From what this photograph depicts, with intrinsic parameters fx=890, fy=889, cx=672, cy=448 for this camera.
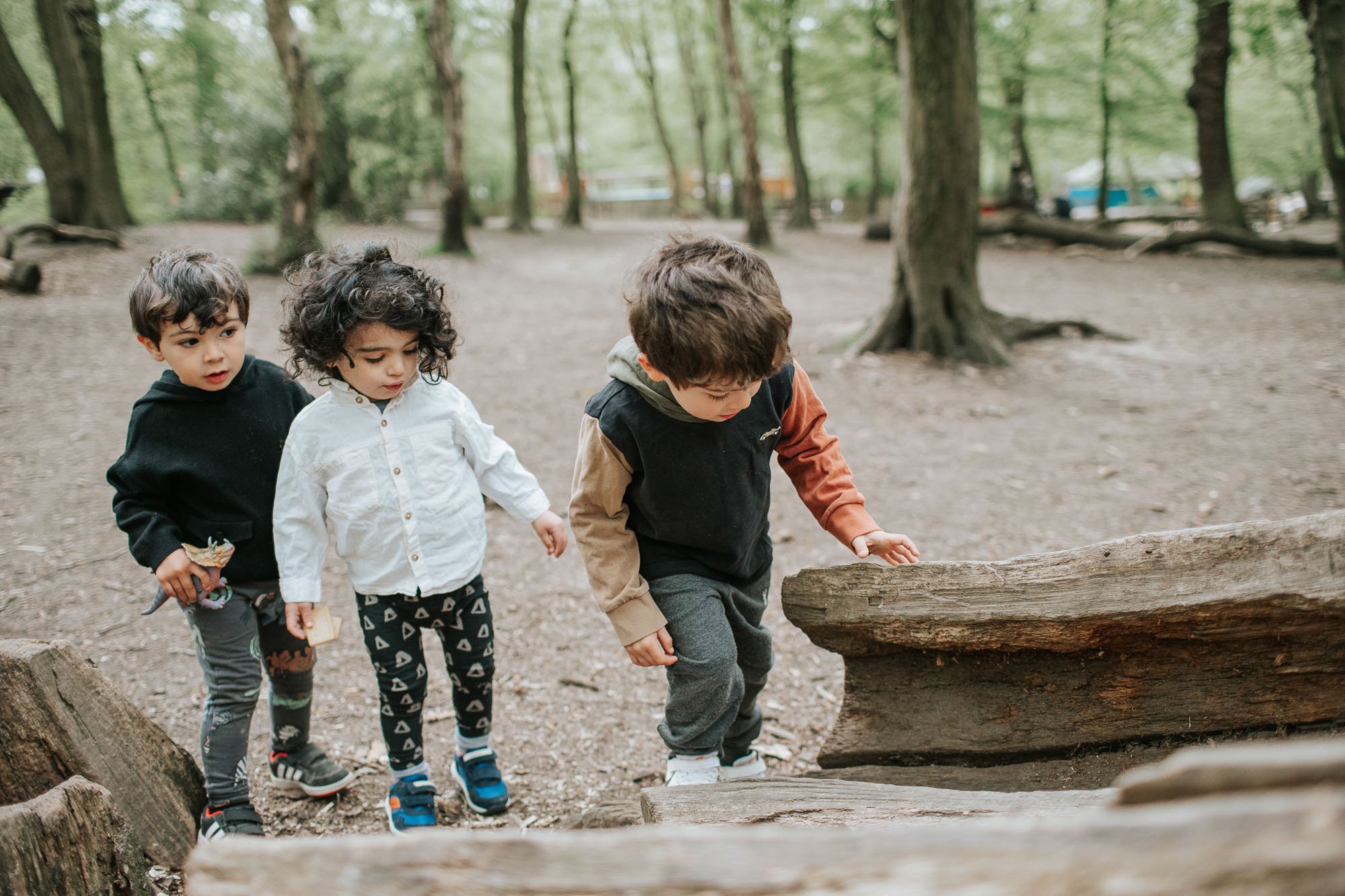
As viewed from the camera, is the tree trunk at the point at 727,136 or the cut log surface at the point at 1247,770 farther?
the tree trunk at the point at 727,136

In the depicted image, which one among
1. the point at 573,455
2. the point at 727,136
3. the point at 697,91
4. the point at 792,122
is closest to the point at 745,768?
the point at 573,455

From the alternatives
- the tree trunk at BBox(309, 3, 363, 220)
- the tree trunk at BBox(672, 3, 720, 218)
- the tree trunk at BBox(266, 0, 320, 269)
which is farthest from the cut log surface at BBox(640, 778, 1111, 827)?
the tree trunk at BBox(672, 3, 720, 218)

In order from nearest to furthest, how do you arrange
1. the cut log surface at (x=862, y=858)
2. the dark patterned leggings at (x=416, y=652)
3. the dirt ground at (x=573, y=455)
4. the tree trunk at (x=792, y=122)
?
the cut log surface at (x=862, y=858) → the dark patterned leggings at (x=416, y=652) → the dirt ground at (x=573, y=455) → the tree trunk at (x=792, y=122)

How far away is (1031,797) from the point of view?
197 cm

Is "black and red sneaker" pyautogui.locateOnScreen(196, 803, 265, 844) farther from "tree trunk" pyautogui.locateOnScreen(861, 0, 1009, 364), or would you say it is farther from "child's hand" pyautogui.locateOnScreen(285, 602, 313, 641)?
"tree trunk" pyautogui.locateOnScreen(861, 0, 1009, 364)

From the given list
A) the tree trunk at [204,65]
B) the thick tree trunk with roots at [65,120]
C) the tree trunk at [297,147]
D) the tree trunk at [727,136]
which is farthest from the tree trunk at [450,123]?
the tree trunk at [727,136]

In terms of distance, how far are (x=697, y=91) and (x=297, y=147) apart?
71.8 feet

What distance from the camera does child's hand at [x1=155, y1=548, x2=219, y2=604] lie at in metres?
2.33

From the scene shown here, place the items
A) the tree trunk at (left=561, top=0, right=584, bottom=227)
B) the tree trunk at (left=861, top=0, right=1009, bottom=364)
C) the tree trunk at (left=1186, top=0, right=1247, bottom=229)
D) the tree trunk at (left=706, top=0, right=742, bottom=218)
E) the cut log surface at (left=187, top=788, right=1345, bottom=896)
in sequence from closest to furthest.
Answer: the cut log surface at (left=187, top=788, right=1345, bottom=896) < the tree trunk at (left=861, top=0, right=1009, bottom=364) < the tree trunk at (left=1186, top=0, right=1247, bottom=229) < the tree trunk at (left=561, top=0, right=584, bottom=227) < the tree trunk at (left=706, top=0, right=742, bottom=218)

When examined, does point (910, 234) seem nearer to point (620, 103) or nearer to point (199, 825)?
point (199, 825)

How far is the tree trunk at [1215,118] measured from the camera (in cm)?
1550

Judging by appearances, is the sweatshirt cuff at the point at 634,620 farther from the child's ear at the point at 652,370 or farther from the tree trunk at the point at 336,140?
the tree trunk at the point at 336,140

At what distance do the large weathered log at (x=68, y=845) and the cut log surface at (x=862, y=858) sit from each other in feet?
3.46

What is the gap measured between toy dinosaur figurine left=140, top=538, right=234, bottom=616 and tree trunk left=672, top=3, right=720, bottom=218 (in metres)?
26.7
